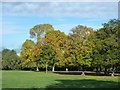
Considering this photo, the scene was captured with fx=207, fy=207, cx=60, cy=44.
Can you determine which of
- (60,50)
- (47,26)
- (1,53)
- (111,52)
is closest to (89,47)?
(111,52)

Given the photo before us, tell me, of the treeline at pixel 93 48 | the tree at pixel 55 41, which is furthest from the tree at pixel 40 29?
the treeline at pixel 93 48

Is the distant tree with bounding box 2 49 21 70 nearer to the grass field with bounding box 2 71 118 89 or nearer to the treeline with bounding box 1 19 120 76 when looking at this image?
the treeline with bounding box 1 19 120 76

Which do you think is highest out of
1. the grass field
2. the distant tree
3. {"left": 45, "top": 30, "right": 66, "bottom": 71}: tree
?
{"left": 45, "top": 30, "right": 66, "bottom": 71}: tree

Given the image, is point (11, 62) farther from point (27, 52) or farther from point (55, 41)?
point (55, 41)

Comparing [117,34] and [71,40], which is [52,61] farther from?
[117,34]

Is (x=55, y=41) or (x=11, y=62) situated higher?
(x=55, y=41)

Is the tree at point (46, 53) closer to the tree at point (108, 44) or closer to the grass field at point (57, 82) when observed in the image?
the tree at point (108, 44)

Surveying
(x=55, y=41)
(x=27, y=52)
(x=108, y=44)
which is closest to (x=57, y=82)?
(x=108, y=44)

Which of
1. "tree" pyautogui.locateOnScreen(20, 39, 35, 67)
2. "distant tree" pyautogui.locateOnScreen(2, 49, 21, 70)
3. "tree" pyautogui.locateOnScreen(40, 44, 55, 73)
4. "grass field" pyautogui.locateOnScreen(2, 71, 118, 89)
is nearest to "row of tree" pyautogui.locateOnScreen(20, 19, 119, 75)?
"grass field" pyautogui.locateOnScreen(2, 71, 118, 89)

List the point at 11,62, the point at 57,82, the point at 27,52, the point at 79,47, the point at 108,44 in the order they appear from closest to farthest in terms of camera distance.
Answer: the point at 57,82 < the point at 108,44 < the point at 79,47 < the point at 27,52 < the point at 11,62

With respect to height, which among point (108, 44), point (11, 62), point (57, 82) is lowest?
point (57, 82)

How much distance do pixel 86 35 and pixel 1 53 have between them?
54783 mm

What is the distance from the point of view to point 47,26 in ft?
232

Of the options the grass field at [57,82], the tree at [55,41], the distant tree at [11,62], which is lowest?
the grass field at [57,82]
